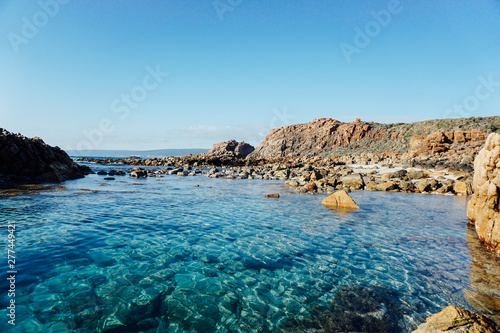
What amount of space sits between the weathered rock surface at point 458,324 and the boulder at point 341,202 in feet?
38.9

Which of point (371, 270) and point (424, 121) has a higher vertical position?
point (424, 121)

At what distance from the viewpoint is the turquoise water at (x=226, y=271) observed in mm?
4598

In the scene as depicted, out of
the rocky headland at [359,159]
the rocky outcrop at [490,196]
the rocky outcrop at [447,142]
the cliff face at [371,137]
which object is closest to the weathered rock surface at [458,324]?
the rocky outcrop at [490,196]

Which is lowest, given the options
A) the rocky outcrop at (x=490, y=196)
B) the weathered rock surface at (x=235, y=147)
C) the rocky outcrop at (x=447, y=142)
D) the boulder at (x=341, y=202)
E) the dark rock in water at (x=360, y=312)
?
the dark rock in water at (x=360, y=312)

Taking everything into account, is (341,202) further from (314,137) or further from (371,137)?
(314,137)

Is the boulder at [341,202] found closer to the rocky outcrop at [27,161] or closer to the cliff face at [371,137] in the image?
the rocky outcrop at [27,161]

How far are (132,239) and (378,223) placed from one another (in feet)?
37.5

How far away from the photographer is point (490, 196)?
8.30 meters

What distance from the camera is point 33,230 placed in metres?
8.84

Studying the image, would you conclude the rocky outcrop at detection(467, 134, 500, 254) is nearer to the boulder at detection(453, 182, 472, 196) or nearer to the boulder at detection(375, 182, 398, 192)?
the boulder at detection(375, 182, 398, 192)

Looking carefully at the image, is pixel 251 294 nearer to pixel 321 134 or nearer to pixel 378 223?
pixel 378 223

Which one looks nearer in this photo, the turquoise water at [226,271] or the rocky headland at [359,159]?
the turquoise water at [226,271]

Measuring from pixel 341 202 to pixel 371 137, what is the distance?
310 feet

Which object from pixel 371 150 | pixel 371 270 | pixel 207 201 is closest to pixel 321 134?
pixel 371 150
